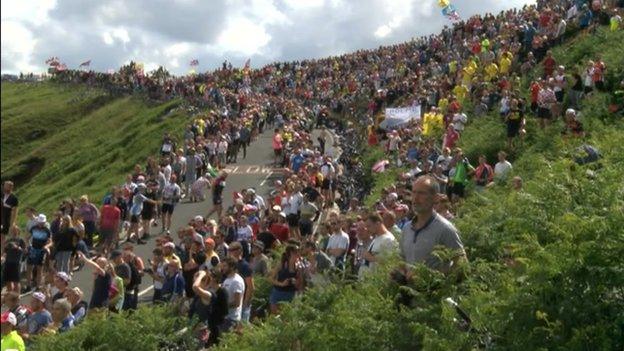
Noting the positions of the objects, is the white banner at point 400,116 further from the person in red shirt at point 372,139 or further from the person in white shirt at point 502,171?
the person in white shirt at point 502,171

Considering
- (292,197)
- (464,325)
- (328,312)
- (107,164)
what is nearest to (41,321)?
(328,312)

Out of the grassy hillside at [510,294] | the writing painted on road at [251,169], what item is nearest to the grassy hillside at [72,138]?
the writing painted on road at [251,169]

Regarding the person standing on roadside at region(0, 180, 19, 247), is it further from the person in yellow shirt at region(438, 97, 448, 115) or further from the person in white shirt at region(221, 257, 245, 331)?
the person in yellow shirt at region(438, 97, 448, 115)

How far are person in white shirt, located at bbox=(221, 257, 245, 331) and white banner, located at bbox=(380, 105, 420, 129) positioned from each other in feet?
68.5

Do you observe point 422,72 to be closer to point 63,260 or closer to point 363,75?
point 363,75

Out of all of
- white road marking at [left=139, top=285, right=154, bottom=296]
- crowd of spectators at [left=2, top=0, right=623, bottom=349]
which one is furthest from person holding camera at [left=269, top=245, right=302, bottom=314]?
white road marking at [left=139, top=285, right=154, bottom=296]

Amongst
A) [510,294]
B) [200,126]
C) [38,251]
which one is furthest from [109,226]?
[200,126]

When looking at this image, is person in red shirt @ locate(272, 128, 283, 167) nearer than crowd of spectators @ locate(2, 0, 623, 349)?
No

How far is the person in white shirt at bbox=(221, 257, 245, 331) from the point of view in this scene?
494 inches

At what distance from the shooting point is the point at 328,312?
9.49 m

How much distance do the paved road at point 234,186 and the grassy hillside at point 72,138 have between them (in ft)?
33.1

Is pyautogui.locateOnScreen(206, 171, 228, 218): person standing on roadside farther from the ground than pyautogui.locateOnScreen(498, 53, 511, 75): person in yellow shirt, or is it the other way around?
pyautogui.locateOnScreen(498, 53, 511, 75): person in yellow shirt

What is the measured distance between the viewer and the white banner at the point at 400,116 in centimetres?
3362

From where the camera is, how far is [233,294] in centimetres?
1255
